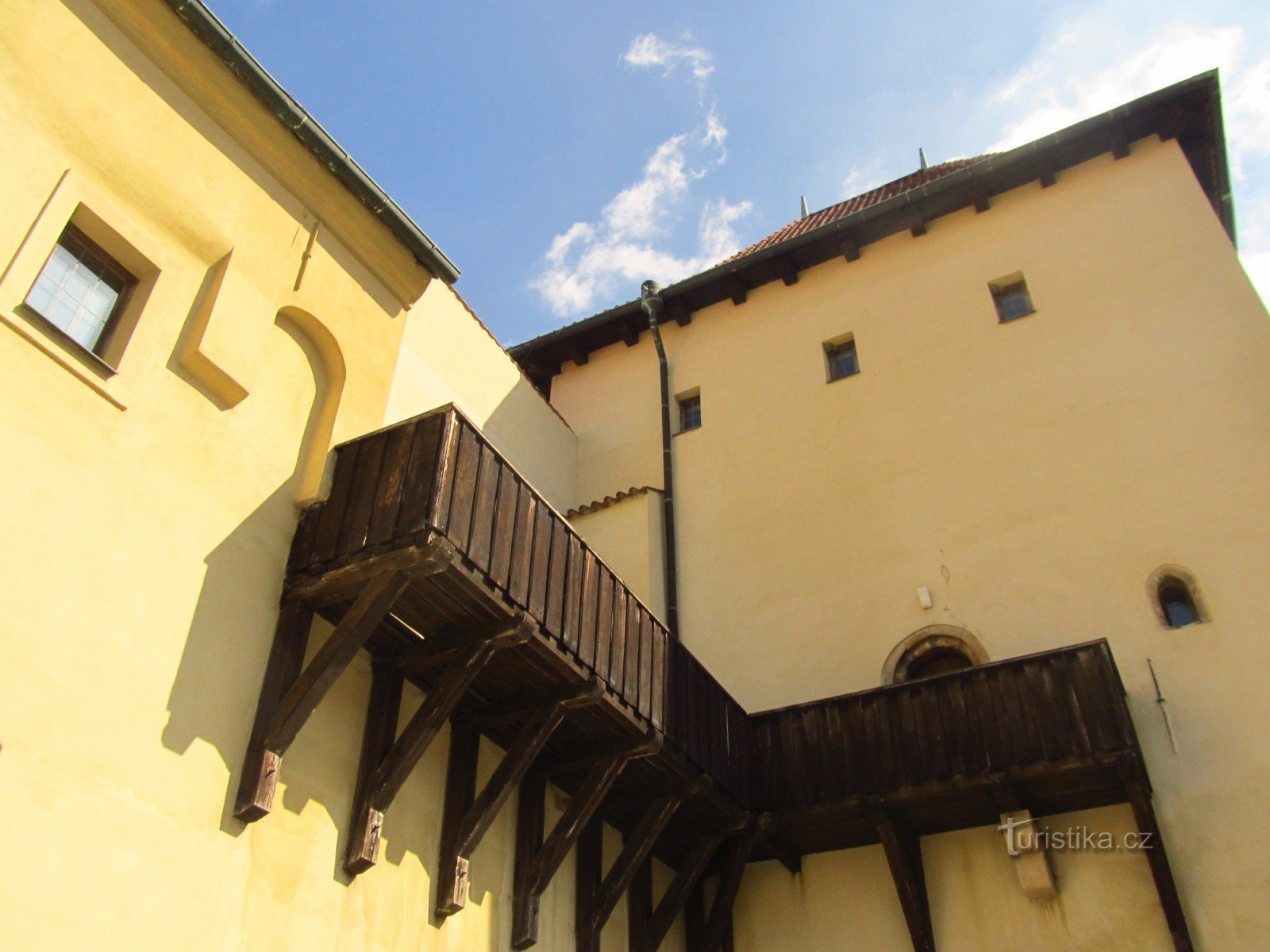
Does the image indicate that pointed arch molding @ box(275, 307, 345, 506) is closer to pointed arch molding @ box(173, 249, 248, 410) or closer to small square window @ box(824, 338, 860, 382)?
pointed arch molding @ box(173, 249, 248, 410)

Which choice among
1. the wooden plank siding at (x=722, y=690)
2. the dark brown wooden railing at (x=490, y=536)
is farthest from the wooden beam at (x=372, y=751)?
the dark brown wooden railing at (x=490, y=536)

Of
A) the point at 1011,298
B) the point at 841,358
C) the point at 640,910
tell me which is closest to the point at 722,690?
the point at 640,910

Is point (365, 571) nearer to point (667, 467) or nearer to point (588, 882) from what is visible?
point (588, 882)

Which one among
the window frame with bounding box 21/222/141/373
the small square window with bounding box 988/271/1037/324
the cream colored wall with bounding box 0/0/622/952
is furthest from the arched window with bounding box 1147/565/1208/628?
the window frame with bounding box 21/222/141/373

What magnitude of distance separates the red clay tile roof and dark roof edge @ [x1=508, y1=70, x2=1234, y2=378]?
1134 millimetres

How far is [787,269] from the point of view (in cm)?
1822

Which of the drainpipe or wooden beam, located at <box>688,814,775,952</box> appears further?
the drainpipe

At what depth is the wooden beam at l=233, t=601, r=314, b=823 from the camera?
8.17 metres

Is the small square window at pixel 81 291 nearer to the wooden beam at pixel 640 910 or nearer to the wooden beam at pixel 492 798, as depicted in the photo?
the wooden beam at pixel 492 798

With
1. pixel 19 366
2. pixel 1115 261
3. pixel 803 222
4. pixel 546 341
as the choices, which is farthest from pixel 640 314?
pixel 19 366

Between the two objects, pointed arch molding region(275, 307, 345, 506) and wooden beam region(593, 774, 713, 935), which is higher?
pointed arch molding region(275, 307, 345, 506)

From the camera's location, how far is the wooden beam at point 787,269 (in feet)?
59.5

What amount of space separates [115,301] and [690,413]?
34.6 ft

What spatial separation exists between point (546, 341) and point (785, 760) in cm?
968
